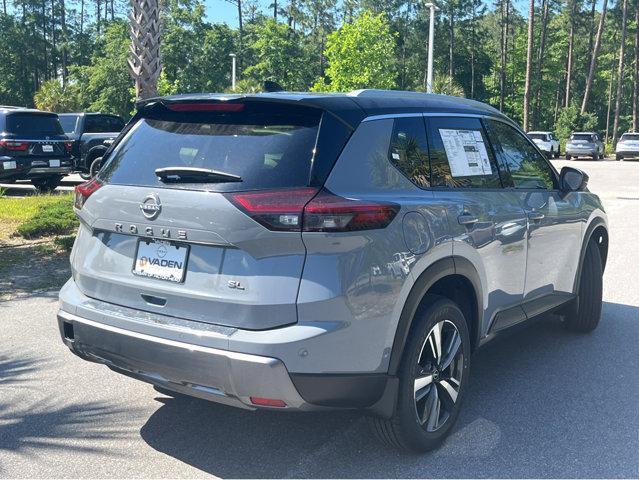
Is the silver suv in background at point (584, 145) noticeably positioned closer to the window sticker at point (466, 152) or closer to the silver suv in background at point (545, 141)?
the silver suv in background at point (545, 141)

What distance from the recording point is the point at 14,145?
15062 mm

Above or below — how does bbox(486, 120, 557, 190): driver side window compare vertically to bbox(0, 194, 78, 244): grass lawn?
above

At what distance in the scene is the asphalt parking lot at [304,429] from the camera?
3.47 metres

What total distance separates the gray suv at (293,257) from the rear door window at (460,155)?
0.05 feet

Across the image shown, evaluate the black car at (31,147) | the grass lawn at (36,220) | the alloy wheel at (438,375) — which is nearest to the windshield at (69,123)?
the black car at (31,147)

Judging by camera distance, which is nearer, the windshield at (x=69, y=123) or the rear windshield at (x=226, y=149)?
the rear windshield at (x=226, y=149)

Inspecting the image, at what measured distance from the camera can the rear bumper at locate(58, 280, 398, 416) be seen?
297 cm

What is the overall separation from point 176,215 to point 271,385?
913 mm

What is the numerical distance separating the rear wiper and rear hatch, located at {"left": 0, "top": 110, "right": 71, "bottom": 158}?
1324cm

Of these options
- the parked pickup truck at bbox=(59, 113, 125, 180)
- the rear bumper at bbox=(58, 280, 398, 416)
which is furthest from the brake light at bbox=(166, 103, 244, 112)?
the parked pickup truck at bbox=(59, 113, 125, 180)

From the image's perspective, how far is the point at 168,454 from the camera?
361cm

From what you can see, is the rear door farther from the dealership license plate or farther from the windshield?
the windshield

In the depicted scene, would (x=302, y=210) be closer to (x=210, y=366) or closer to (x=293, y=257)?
(x=293, y=257)

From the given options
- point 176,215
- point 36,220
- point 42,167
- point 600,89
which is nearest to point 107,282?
point 176,215
